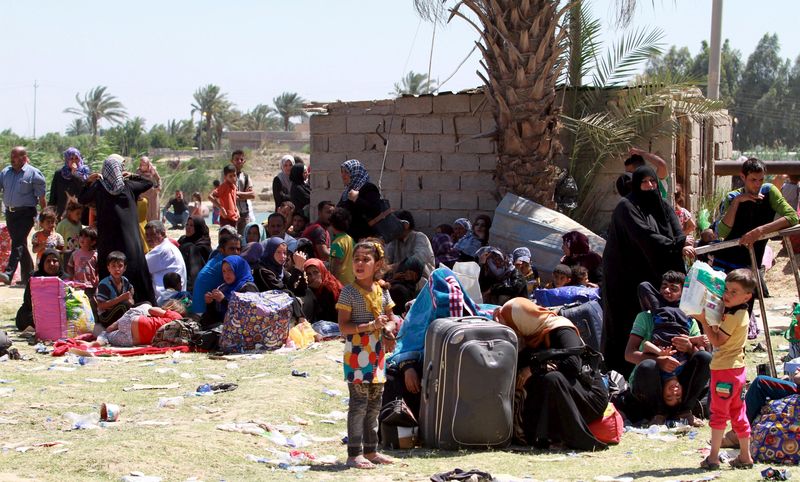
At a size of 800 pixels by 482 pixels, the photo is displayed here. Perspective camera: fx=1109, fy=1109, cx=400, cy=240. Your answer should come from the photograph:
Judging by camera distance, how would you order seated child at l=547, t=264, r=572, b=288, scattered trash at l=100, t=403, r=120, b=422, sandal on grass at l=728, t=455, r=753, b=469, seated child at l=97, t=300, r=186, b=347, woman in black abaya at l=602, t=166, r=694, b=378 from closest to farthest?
1. sandal on grass at l=728, t=455, r=753, b=469
2. scattered trash at l=100, t=403, r=120, b=422
3. woman in black abaya at l=602, t=166, r=694, b=378
4. seated child at l=547, t=264, r=572, b=288
5. seated child at l=97, t=300, r=186, b=347

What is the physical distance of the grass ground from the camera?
5.72m

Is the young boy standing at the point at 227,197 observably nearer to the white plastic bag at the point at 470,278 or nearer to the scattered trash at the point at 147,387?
the white plastic bag at the point at 470,278

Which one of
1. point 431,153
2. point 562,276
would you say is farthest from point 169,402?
point 431,153

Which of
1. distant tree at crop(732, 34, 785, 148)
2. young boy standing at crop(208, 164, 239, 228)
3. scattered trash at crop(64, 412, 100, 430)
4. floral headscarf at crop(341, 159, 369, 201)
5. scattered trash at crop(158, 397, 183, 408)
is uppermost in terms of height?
distant tree at crop(732, 34, 785, 148)

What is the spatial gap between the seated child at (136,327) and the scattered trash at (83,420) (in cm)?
267

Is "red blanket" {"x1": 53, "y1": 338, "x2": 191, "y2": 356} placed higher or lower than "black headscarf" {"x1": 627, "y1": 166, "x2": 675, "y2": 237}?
lower

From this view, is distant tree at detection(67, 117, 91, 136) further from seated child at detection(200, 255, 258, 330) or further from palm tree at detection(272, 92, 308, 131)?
seated child at detection(200, 255, 258, 330)

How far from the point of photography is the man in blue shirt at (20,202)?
14000 mm

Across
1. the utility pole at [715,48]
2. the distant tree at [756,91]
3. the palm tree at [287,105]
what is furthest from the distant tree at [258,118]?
the utility pole at [715,48]

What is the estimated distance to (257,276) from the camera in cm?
1059

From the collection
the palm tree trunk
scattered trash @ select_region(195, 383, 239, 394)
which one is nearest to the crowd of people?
the palm tree trunk

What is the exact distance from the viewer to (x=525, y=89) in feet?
41.4

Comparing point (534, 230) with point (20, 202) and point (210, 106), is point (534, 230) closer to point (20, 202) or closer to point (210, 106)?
point (20, 202)

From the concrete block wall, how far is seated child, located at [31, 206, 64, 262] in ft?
12.2
